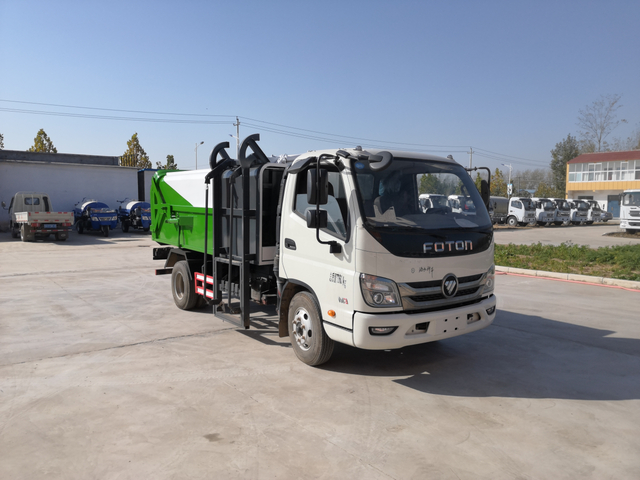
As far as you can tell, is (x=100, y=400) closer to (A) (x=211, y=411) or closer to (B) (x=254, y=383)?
(A) (x=211, y=411)

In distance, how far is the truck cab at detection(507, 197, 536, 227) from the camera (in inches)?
1467

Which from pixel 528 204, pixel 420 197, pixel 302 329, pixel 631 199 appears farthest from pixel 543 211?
pixel 302 329

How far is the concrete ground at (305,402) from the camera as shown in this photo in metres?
3.62

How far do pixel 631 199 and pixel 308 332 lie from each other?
91.9 ft

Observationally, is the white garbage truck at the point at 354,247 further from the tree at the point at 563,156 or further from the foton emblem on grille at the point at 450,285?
the tree at the point at 563,156

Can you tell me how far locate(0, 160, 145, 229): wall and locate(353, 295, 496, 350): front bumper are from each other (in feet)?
85.7

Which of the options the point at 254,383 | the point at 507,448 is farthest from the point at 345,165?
the point at 507,448

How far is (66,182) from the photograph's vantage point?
30703mm

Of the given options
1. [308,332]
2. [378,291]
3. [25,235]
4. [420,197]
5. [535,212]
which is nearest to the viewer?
[378,291]

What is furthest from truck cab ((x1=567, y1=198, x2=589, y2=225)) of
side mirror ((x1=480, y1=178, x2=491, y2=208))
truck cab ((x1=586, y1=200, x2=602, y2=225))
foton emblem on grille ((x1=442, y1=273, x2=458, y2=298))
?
foton emblem on grille ((x1=442, y1=273, x2=458, y2=298))

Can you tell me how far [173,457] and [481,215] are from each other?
406 centimetres

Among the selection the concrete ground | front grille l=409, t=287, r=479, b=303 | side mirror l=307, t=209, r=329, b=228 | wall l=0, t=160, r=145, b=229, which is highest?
wall l=0, t=160, r=145, b=229

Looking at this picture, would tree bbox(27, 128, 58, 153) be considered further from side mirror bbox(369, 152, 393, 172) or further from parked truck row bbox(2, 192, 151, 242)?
side mirror bbox(369, 152, 393, 172)

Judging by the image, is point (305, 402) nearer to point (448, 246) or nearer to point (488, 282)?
point (448, 246)
